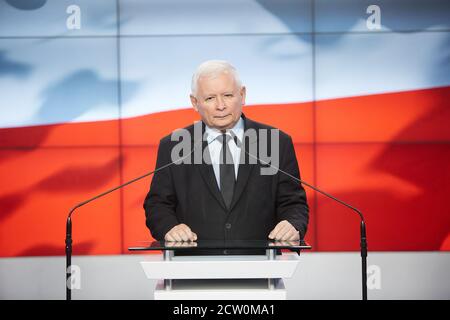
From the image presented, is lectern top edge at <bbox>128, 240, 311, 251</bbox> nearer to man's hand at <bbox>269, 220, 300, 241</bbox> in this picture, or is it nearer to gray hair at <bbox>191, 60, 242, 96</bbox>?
man's hand at <bbox>269, 220, 300, 241</bbox>

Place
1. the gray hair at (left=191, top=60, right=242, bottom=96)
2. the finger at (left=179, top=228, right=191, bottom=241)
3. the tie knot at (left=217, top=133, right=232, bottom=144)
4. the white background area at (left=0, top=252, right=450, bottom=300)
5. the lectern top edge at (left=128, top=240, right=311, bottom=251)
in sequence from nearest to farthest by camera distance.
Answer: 1. the lectern top edge at (left=128, top=240, right=311, bottom=251)
2. the finger at (left=179, top=228, right=191, bottom=241)
3. the gray hair at (left=191, top=60, right=242, bottom=96)
4. the tie knot at (left=217, top=133, right=232, bottom=144)
5. the white background area at (left=0, top=252, right=450, bottom=300)

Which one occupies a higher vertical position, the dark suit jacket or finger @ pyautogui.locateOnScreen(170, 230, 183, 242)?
the dark suit jacket

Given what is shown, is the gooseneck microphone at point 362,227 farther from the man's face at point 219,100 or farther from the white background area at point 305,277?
the white background area at point 305,277

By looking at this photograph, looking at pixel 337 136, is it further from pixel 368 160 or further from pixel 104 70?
pixel 104 70

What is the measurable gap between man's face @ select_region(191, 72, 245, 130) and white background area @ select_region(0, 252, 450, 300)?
232 centimetres

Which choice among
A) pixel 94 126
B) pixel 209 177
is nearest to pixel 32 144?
pixel 94 126

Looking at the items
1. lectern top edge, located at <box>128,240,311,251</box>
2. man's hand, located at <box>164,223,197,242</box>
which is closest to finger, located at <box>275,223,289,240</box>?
lectern top edge, located at <box>128,240,311,251</box>

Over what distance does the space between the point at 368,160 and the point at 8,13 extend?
2.71m

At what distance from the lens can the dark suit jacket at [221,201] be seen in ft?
7.62

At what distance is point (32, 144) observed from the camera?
450 cm

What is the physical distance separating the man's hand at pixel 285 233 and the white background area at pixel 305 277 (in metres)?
2.46

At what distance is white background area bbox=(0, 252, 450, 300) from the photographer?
177 inches

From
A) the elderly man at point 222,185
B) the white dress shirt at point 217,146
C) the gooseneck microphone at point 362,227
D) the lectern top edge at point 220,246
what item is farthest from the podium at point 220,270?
the white dress shirt at point 217,146

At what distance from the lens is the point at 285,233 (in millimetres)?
2037
